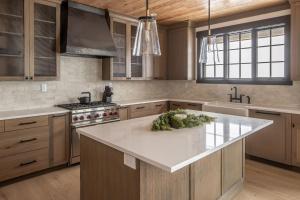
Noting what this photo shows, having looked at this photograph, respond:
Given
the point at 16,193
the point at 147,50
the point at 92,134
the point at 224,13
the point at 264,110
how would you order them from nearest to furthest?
the point at 147,50 → the point at 92,134 → the point at 16,193 → the point at 264,110 → the point at 224,13

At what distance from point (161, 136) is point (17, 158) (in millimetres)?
2137

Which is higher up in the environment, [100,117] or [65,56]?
[65,56]

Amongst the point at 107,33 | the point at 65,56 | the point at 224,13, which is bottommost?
the point at 65,56

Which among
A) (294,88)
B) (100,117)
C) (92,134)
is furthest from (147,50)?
(294,88)

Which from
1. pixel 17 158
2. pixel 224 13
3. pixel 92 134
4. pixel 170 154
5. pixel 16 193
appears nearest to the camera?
pixel 170 154

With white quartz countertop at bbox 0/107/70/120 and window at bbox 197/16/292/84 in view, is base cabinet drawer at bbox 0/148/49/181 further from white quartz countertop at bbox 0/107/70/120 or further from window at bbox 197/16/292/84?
window at bbox 197/16/292/84

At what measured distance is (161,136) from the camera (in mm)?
1837

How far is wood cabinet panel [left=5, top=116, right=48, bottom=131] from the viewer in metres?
2.81

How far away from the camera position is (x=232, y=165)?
7.94ft

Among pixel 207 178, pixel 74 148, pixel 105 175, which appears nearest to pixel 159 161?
pixel 105 175

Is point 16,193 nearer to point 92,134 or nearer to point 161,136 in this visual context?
point 92,134

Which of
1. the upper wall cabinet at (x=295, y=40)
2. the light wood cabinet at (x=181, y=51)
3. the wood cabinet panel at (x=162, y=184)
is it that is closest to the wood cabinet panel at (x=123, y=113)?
the light wood cabinet at (x=181, y=51)

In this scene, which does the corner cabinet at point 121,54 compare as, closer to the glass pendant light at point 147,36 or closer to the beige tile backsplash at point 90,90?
the beige tile backsplash at point 90,90

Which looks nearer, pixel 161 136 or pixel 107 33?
pixel 161 136
